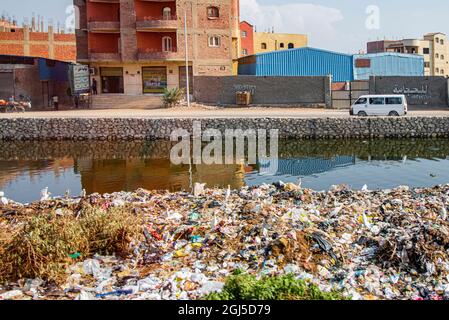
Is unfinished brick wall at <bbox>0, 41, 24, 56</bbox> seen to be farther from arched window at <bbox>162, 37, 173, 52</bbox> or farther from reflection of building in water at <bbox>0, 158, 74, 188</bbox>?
reflection of building in water at <bbox>0, 158, 74, 188</bbox>

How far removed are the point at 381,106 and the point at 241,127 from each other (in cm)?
872

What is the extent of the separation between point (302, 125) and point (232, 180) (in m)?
12.3

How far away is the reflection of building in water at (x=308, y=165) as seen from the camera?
2205 centimetres

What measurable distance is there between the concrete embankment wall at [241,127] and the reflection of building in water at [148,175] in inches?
248

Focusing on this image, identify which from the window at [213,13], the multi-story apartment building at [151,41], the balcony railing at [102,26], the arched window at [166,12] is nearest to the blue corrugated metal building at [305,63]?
the multi-story apartment building at [151,41]

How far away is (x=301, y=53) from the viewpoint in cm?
4459

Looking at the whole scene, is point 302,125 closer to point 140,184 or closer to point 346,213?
point 140,184

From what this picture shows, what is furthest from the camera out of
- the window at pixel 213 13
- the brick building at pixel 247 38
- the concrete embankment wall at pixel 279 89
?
the brick building at pixel 247 38

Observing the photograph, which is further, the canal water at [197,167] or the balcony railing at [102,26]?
the balcony railing at [102,26]

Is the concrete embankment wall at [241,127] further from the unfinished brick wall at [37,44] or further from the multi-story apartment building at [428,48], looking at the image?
the multi-story apartment building at [428,48]

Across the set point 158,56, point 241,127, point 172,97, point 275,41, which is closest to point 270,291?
point 241,127

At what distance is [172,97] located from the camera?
4088 cm

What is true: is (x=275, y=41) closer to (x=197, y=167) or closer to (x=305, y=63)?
(x=305, y=63)

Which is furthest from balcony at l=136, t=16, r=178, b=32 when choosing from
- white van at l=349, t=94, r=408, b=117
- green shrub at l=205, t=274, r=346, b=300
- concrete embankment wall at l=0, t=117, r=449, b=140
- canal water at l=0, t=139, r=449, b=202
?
green shrub at l=205, t=274, r=346, b=300
